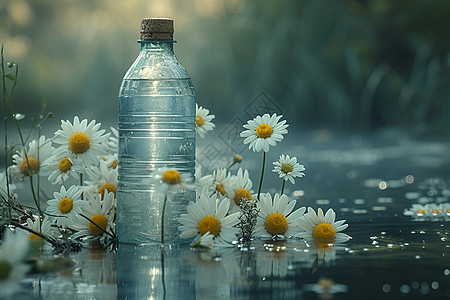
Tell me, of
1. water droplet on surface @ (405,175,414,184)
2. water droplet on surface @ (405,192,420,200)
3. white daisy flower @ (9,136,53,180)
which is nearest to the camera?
white daisy flower @ (9,136,53,180)

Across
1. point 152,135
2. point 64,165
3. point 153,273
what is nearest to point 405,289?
point 153,273

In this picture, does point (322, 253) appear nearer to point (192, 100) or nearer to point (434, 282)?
point (434, 282)

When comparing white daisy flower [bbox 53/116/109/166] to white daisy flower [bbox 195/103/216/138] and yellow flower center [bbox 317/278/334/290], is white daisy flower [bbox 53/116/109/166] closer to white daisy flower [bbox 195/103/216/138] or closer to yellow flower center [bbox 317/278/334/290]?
white daisy flower [bbox 195/103/216/138]

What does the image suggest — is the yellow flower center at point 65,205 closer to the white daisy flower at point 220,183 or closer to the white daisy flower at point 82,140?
the white daisy flower at point 82,140

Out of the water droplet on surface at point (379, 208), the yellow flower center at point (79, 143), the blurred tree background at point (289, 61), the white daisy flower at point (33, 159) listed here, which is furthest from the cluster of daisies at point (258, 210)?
the blurred tree background at point (289, 61)

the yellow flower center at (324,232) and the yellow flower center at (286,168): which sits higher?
the yellow flower center at (286,168)

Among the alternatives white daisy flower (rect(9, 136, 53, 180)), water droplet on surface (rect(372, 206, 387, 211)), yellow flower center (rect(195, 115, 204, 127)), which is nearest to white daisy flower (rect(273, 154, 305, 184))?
yellow flower center (rect(195, 115, 204, 127))

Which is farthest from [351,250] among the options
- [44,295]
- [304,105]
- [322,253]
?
[304,105]
